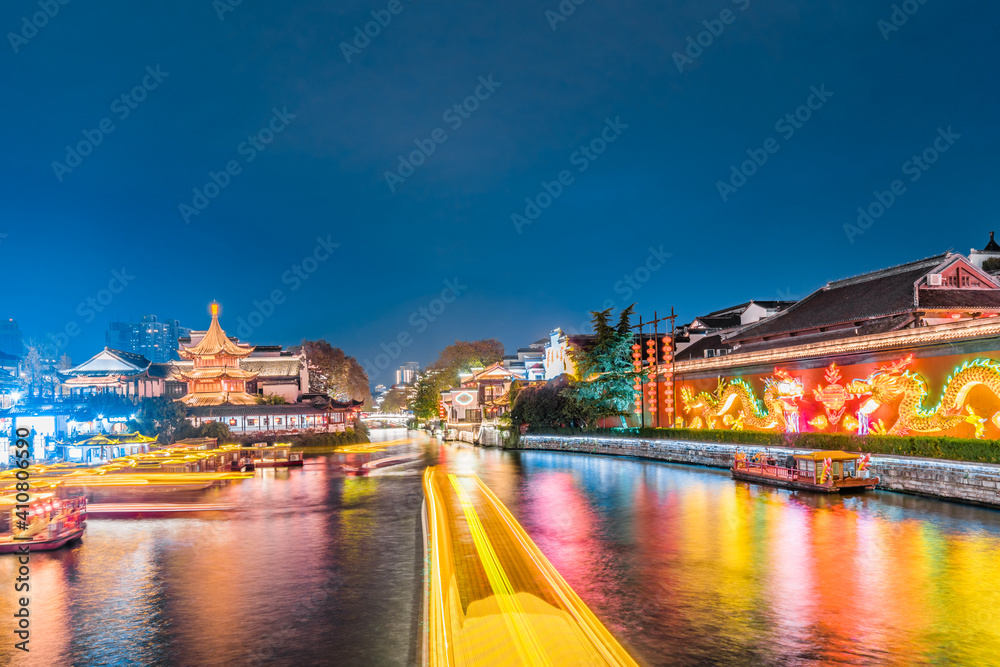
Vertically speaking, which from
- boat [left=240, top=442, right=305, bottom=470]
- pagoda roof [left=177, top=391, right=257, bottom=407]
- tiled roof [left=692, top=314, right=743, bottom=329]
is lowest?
boat [left=240, top=442, right=305, bottom=470]

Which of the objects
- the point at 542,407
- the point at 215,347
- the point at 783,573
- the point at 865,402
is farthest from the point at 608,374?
the point at 215,347

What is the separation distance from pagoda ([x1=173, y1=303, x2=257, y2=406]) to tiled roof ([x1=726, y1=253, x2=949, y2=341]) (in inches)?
1787

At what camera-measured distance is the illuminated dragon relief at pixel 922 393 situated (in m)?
22.2

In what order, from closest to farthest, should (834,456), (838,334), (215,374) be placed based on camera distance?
(834,456) → (838,334) → (215,374)

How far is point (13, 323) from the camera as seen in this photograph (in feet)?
579

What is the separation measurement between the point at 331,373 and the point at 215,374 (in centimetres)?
3973

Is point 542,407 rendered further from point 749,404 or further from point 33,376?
point 33,376

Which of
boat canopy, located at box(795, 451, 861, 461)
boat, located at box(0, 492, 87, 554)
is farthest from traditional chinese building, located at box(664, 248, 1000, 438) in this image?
boat, located at box(0, 492, 87, 554)

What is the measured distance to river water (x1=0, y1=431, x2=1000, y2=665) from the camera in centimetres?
920

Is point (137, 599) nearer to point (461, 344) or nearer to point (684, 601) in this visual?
point (684, 601)

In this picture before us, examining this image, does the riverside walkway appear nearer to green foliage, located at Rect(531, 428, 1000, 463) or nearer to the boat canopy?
the boat canopy

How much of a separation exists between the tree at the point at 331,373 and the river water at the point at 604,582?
238ft

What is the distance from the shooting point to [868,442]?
78.9 ft

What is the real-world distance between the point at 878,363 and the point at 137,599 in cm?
2601
